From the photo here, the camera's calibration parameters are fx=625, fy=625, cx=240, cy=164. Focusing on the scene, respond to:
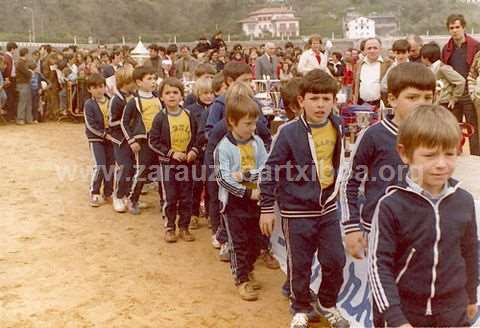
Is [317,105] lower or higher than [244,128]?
higher

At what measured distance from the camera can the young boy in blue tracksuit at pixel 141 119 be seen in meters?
7.18

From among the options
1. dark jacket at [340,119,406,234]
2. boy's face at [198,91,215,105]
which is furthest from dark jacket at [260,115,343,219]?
boy's face at [198,91,215,105]

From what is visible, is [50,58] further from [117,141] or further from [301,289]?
[301,289]

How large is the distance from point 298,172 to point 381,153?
0.83 m

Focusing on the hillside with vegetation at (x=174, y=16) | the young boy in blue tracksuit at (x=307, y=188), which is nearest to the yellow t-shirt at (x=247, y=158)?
the young boy in blue tracksuit at (x=307, y=188)

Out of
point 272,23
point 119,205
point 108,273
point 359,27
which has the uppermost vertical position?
point 272,23

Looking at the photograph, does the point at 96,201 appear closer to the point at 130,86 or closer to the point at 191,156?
the point at 130,86

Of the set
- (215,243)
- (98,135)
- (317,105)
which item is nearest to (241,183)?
(317,105)

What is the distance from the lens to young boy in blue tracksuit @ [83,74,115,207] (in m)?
7.88

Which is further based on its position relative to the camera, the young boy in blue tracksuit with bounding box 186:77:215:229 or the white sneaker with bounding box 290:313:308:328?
the young boy in blue tracksuit with bounding box 186:77:215:229

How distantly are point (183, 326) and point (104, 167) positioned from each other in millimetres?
3912

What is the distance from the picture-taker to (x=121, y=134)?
7.58 metres

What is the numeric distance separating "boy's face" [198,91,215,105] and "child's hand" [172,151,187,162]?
693mm

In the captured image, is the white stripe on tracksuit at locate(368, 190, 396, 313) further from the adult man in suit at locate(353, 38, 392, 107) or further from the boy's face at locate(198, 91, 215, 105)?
the adult man in suit at locate(353, 38, 392, 107)
